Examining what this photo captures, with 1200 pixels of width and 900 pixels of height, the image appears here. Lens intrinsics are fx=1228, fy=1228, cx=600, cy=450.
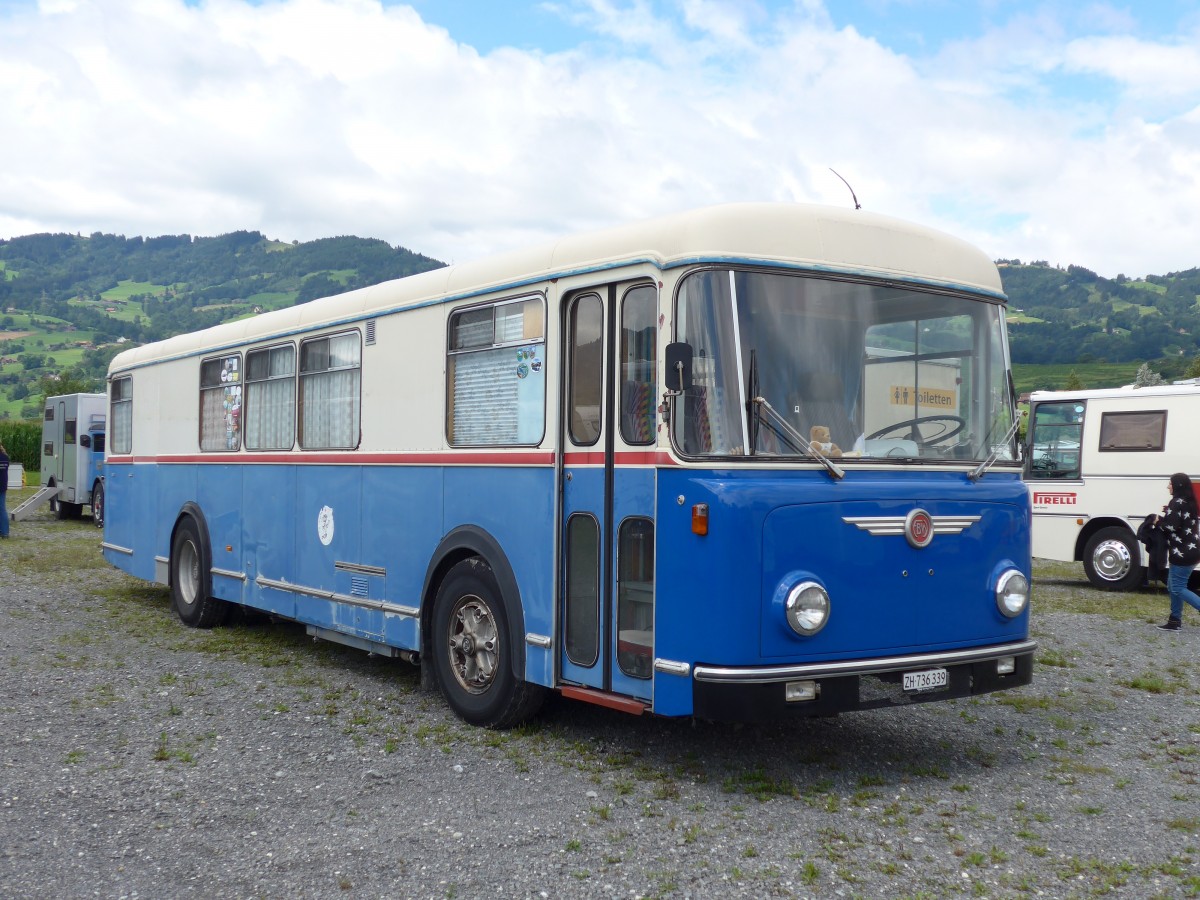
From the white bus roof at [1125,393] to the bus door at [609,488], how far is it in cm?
1222

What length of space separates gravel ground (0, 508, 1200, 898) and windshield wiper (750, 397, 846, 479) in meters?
1.67

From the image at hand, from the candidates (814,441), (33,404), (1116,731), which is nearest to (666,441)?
(814,441)

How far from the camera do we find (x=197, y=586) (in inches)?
469

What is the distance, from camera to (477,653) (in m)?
7.71

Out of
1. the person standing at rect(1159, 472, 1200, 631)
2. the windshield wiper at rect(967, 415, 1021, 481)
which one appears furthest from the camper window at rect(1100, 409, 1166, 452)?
the windshield wiper at rect(967, 415, 1021, 481)

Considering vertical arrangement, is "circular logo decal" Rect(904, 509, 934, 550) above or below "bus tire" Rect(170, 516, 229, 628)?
above

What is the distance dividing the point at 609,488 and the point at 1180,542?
8145 mm

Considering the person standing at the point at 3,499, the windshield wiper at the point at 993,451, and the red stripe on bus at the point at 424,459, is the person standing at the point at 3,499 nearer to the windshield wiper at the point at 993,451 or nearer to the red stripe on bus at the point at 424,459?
the red stripe on bus at the point at 424,459

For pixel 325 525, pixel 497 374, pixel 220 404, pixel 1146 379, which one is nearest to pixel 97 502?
pixel 220 404

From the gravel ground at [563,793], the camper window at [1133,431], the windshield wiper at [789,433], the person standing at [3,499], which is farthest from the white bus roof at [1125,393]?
the person standing at [3,499]

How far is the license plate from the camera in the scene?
6.39m

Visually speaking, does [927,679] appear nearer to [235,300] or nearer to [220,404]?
[220,404]

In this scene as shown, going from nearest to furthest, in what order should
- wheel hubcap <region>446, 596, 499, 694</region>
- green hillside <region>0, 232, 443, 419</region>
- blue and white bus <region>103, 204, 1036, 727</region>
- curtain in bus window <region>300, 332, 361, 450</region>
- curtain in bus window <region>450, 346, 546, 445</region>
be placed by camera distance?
blue and white bus <region>103, 204, 1036, 727</region>
curtain in bus window <region>450, 346, 546, 445</region>
wheel hubcap <region>446, 596, 499, 694</region>
curtain in bus window <region>300, 332, 361, 450</region>
green hillside <region>0, 232, 443, 419</region>

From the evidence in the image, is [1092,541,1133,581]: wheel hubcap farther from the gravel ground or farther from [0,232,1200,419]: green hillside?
[0,232,1200,419]: green hillside
